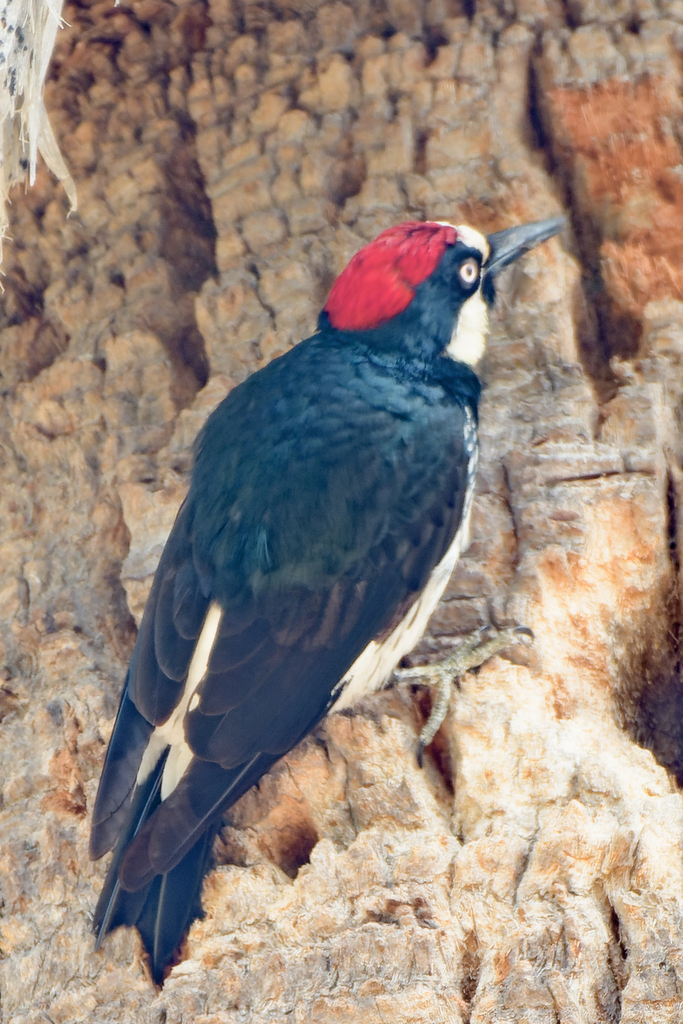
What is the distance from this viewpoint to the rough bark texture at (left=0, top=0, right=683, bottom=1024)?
167 centimetres

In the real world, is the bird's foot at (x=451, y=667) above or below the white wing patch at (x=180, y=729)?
below

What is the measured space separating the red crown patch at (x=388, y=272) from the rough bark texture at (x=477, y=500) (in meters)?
0.24

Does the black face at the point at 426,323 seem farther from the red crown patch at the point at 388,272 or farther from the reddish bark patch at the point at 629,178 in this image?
the reddish bark patch at the point at 629,178

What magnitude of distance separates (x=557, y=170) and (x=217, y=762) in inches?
66.1

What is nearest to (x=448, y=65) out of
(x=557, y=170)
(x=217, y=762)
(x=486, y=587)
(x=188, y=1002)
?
(x=557, y=170)

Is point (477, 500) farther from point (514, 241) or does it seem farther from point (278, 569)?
point (514, 241)

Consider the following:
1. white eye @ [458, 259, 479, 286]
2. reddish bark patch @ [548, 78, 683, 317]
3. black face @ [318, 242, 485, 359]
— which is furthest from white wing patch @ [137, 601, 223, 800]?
reddish bark patch @ [548, 78, 683, 317]

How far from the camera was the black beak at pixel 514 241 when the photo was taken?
2352 mm

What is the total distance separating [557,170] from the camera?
2619mm

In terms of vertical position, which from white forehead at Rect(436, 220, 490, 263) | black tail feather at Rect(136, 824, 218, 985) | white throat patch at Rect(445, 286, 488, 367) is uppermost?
white forehead at Rect(436, 220, 490, 263)

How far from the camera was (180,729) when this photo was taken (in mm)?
1945

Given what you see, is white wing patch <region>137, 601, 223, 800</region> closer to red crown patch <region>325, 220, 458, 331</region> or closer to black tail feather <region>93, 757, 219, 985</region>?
black tail feather <region>93, 757, 219, 985</region>

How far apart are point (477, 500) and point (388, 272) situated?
52 cm

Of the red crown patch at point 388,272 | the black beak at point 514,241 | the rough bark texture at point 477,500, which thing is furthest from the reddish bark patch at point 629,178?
the red crown patch at point 388,272
